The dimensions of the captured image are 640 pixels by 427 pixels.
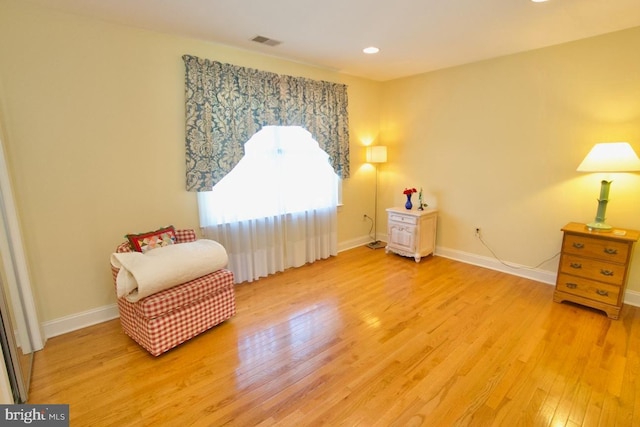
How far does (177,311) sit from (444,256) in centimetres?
356

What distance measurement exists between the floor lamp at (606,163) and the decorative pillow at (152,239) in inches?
150

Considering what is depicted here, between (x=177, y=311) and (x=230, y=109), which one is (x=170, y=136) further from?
(x=177, y=311)

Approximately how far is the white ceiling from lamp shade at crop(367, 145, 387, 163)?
4.67 feet

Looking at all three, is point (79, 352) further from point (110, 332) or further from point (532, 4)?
point (532, 4)

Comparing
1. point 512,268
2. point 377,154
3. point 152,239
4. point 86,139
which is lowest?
point 512,268

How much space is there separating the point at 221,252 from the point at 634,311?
3.85 metres

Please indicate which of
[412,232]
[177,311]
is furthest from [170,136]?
[412,232]

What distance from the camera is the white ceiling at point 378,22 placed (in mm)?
2270

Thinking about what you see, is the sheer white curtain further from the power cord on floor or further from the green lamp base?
the green lamp base

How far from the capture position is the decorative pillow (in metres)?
2.52

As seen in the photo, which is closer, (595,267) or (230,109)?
(595,267)

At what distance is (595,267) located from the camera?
2791mm

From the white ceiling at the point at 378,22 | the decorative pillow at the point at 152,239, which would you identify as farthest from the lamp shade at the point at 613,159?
the decorative pillow at the point at 152,239

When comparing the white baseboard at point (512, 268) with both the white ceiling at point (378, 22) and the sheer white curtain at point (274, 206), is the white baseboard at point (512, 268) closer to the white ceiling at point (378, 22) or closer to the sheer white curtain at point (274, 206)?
the sheer white curtain at point (274, 206)
